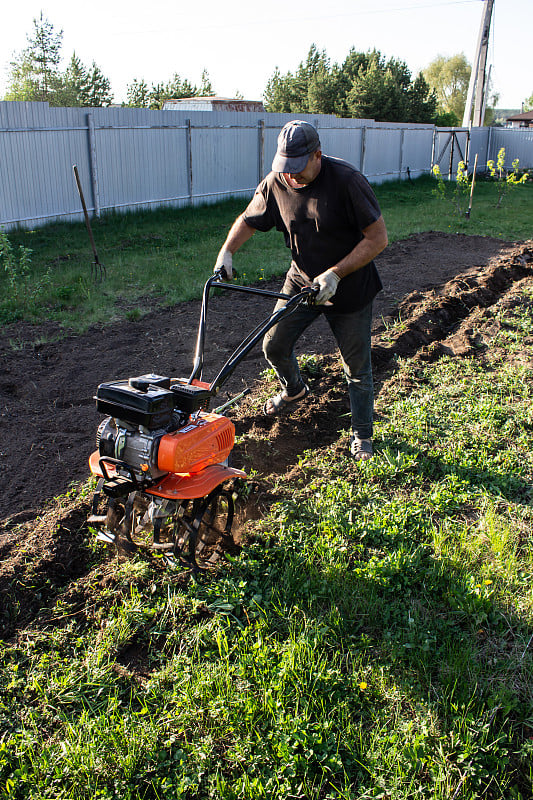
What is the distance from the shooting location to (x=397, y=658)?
99.9 inches

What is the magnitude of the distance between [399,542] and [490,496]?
73cm

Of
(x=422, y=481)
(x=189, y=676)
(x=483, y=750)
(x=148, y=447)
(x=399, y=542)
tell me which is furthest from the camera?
(x=422, y=481)

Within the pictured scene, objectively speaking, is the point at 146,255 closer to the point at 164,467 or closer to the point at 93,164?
the point at 93,164

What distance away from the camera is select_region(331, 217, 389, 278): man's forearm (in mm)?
3391

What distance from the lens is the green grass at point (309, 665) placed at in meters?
2.11

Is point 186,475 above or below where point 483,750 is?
above

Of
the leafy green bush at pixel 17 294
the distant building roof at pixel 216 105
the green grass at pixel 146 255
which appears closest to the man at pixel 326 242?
the green grass at pixel 146 255

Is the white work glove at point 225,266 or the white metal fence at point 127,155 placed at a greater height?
the white metal fence at point 127,155

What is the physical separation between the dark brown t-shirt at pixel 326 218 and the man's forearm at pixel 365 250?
0.05 metres

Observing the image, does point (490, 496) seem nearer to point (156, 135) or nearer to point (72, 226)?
point (72, 226)

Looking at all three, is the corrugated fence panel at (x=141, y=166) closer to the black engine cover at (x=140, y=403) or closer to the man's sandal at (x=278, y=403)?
the man's sandal at (x=278, y=403)

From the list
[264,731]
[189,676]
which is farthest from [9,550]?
[264,731]

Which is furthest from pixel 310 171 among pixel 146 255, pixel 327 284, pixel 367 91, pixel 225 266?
pixel 367 91

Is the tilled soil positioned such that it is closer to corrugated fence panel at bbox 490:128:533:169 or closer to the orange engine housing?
the orange engine housing
